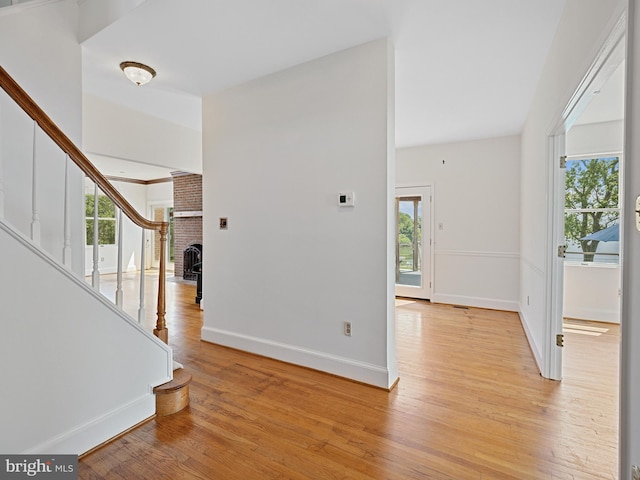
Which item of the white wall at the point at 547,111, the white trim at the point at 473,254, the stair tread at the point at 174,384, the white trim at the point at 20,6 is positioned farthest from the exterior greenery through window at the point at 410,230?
the white trim at the point at 20,6

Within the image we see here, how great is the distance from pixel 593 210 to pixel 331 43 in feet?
13.6

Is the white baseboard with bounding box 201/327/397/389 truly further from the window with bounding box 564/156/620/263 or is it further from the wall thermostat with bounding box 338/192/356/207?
the window with bounding box 564/156/620/263

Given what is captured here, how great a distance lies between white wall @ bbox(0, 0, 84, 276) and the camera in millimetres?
2195

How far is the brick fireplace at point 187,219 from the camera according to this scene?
7535 millimetres

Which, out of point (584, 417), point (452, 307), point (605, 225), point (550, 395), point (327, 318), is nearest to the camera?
point (584, 417)

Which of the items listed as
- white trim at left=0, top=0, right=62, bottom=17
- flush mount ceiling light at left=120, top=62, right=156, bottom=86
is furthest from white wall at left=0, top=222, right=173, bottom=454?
flush mount ceiling light at left=120, top=62, right=156, bottom=86

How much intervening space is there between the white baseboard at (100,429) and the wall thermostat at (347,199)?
191cm

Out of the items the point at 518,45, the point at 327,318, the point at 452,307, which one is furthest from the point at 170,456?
the point at 452,307

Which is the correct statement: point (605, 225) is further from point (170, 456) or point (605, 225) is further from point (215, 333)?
point (170, 456)

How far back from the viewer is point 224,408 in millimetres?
2191

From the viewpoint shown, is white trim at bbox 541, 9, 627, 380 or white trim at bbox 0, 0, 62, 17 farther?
white trim at bbox 541, 9, 627, 380

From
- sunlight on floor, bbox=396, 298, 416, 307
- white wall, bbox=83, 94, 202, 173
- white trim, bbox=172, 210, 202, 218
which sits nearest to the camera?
white wall, bbox=83, 94, 202, 173

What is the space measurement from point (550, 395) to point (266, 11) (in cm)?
337

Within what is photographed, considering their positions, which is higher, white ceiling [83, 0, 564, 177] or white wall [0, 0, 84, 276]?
white ceiling [83, 0, 564, 177]
